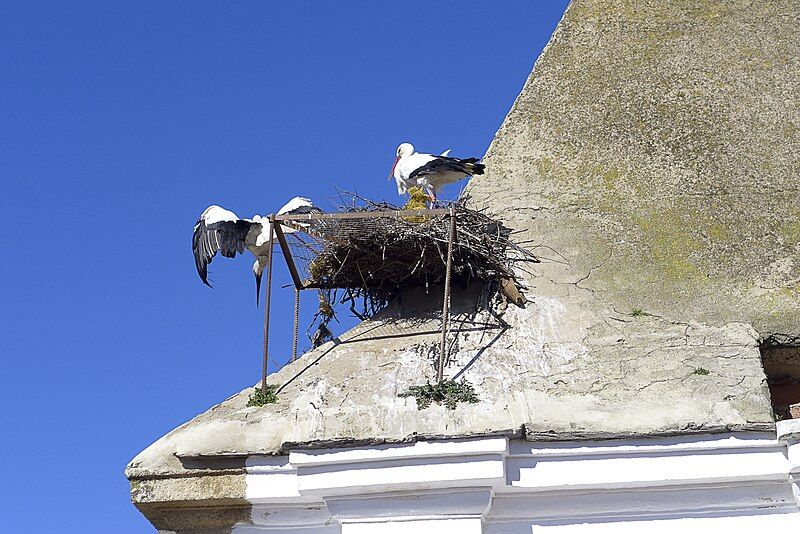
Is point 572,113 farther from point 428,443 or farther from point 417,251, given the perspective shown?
point 428,443

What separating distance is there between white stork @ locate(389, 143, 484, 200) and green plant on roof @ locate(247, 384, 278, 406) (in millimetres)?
2046

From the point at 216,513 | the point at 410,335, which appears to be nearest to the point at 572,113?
the point at 410,335

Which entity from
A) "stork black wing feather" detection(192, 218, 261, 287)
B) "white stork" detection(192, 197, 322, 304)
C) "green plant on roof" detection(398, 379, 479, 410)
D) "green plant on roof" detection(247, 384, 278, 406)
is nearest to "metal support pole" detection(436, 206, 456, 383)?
"green plant on roof" detection(398, 379, 479, 410)

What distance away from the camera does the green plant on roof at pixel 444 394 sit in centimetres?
655

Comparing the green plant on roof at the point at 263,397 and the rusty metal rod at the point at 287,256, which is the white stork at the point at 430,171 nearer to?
the rusty metal rod at the point at 287,256

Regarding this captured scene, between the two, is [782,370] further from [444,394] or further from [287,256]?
[287,256]

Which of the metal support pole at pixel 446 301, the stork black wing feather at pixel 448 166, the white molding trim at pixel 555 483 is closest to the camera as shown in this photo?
the white molding trim at pixel 555 483

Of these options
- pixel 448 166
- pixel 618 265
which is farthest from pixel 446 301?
pixel 448 166

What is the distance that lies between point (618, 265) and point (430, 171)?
173cm

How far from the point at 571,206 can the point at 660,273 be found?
0.77m

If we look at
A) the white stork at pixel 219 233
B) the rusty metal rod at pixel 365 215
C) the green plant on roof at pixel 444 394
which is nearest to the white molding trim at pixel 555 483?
the green plant on roof at pixel 444 394

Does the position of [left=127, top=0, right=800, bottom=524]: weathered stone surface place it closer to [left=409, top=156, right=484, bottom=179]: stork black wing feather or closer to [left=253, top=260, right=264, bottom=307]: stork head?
[left=409, top=156, right=484, bottom=179]: stork black wing feather

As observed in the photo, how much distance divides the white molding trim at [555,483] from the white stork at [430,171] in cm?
238

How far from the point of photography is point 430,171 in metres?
8.70
